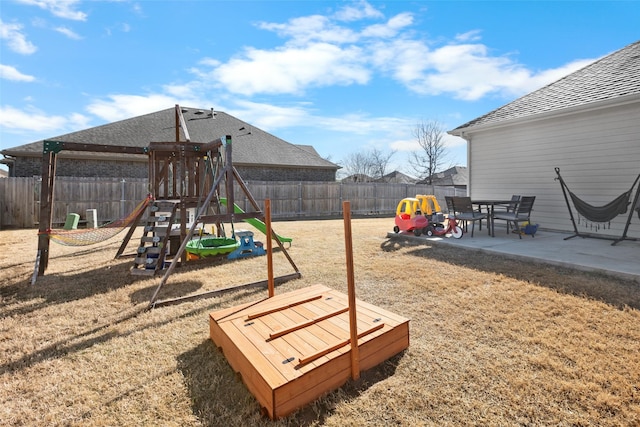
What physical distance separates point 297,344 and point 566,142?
29.2 ft

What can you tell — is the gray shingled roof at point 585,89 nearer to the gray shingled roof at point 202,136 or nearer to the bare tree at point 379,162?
the gray shingled roof at point 202,136

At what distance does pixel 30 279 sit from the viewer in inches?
184

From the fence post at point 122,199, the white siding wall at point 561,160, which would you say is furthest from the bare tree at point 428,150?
the fence post at point 122,199

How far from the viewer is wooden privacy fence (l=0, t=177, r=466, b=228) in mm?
11258

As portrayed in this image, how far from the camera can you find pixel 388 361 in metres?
2.38

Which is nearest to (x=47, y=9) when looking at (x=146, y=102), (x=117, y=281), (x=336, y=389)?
(x=117, y=281)

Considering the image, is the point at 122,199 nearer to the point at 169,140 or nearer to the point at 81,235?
the point at 169,140

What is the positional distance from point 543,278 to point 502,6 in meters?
8.08

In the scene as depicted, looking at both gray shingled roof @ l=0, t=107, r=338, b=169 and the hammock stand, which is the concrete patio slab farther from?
gray shingled roof @ l=0, t=107, r=338, b=169

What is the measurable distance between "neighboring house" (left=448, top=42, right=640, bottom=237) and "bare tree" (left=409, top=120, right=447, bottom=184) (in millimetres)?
26384

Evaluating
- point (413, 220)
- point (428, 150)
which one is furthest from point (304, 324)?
point (428, 150)

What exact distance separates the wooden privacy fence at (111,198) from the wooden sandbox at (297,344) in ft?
31.6

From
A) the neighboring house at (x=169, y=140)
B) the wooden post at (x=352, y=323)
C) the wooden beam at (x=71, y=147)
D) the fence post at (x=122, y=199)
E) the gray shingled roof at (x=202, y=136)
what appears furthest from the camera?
the gray shingled roof at (x=202, y=136)

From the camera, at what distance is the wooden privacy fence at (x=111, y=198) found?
1126cm
